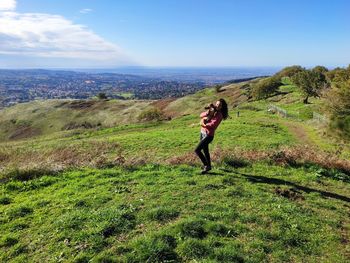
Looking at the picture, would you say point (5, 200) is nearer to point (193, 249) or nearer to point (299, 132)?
point (193, 249)

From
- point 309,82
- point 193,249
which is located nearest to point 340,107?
point 193,249

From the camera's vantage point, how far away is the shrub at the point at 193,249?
830 cm

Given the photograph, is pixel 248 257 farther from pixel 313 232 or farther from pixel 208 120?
pixel 208 120

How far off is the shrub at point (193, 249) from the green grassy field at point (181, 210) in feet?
0.08

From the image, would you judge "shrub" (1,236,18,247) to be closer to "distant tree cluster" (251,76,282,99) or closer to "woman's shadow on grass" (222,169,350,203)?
"woman's shadow on grass" (222,169,350,203)

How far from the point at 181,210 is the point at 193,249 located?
8.34ft

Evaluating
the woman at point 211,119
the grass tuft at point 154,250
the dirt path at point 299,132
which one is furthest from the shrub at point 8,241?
the dirt path at point 299,132

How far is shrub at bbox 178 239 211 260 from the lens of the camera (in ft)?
27.2

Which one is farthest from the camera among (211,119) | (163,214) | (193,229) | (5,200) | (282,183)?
(211,119)

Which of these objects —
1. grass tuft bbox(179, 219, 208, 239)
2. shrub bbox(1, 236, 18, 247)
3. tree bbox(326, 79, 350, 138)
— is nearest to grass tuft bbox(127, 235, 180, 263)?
grass tuft bbox(179, 219, 208, 239)

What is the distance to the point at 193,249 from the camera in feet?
28.0

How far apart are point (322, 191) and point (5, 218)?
11.8 meters

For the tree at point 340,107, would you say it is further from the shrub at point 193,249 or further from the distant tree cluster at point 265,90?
the distant tree cluster at point 265,90

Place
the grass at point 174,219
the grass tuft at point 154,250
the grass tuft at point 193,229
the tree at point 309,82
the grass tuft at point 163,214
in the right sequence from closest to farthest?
the grass tuft at point 154,250 < the grass at point 174,219 < the grass tuft at point 193,229 < the grass tuft at point 163,214 < the tree at point 309,82
